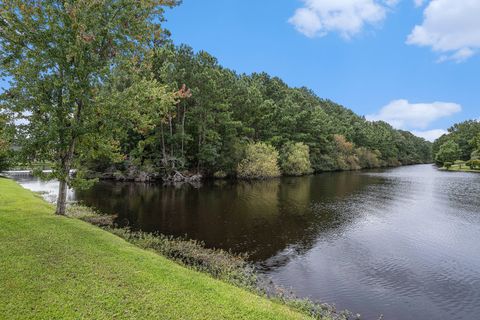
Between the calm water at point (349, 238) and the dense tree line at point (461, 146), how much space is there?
81.6 m

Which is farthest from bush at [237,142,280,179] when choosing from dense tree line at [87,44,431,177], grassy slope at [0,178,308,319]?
grassy slope at [0,178,308,319]

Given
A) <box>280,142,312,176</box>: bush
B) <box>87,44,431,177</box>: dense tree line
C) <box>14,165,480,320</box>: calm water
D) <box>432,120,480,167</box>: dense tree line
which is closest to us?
<box>14,165,480,320</box>: calm water

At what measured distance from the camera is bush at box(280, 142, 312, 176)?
229 feet

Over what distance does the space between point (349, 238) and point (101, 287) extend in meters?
17.0

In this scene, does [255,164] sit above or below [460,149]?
below

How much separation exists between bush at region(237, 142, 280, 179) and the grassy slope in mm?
48388

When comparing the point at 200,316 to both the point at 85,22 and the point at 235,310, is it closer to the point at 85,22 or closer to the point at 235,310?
the point at 235,310

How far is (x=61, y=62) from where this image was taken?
626 inches

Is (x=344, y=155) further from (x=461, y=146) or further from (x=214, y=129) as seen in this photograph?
(x=461, y=146)

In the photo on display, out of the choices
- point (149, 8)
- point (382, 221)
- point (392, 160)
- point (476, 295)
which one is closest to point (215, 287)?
point (476, 295)

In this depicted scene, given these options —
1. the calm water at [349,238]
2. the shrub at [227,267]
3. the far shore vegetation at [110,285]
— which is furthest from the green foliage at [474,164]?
the far shore vegetation at [110,285]

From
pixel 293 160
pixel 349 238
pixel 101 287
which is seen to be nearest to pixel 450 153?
pixel 293 160

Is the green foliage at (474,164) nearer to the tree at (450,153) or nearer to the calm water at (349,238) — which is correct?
the tree at (450,153)

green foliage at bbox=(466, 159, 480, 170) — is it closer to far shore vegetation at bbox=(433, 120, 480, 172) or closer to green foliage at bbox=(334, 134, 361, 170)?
far shore vegetation at bbox=(433, 120, 480, 172)
